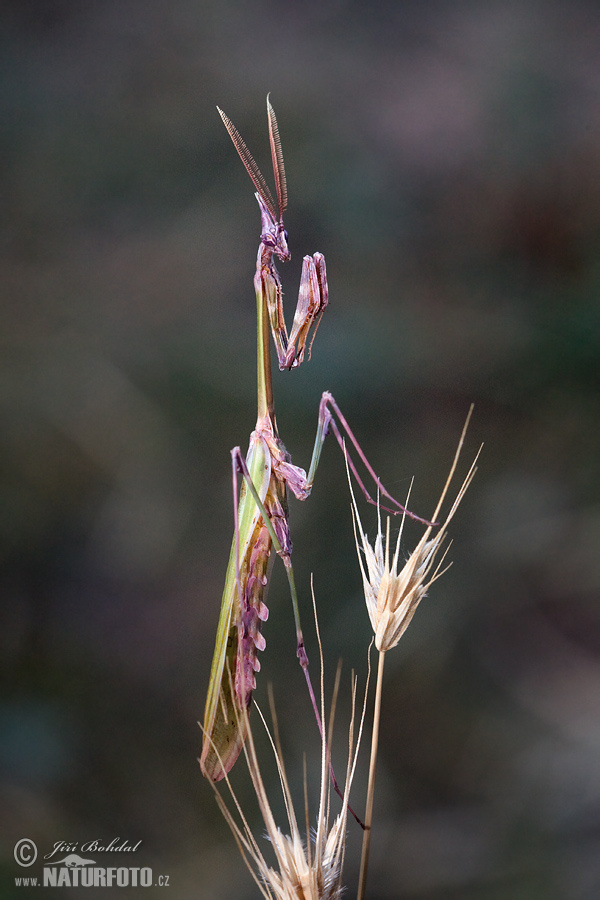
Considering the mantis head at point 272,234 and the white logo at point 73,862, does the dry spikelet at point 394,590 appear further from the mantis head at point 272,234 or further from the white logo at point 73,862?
the white logo at point 73,862

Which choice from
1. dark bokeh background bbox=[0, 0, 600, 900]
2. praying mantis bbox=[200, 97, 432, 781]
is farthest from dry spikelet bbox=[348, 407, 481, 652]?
dark bokeh background bbox=[0, 0, 600, 900]

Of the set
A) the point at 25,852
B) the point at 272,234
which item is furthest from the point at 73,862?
the point at 272,234

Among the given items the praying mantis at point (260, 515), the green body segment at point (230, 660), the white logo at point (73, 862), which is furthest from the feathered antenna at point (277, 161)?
the white logo at point (73, 862)

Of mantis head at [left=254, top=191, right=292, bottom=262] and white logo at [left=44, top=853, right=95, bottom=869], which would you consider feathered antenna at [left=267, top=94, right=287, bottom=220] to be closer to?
mantis head at [left=254, top=191, right=292, bottom=262]

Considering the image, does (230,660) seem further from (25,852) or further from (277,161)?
(25,852)

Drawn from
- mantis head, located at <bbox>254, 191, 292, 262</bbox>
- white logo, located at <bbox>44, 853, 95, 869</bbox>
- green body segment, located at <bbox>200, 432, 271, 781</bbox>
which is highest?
mantis head, located at <bbox>254, 191, 292, 262</bbox>

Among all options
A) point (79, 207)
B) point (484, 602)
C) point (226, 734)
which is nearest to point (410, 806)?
point (484, 602)

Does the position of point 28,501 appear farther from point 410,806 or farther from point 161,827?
point 410,806
